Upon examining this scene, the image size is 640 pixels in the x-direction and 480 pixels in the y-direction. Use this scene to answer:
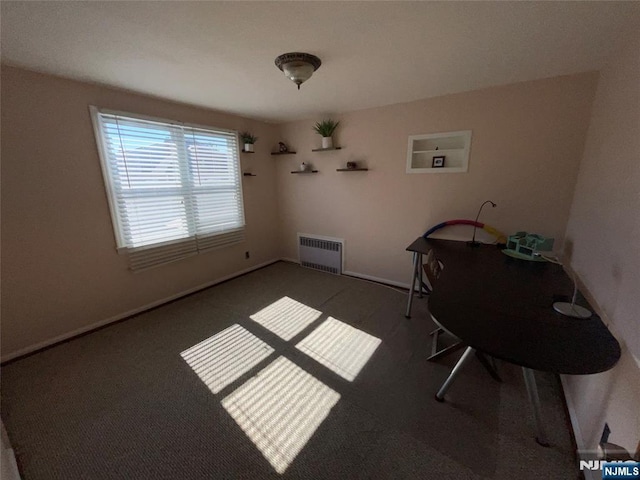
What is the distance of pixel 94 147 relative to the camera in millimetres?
2199

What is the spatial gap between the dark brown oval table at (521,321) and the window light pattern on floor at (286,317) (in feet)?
4.24

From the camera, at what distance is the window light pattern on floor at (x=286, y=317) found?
2343 mm

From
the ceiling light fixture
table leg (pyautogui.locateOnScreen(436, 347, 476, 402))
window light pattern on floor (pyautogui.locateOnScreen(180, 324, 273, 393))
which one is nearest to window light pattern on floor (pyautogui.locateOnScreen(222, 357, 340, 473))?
window light pattern on floor (pyautogui.locateOnScreen(180, 324, 273, 393))

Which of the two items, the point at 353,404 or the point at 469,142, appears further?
the point at 469,142

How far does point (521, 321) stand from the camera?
115cm

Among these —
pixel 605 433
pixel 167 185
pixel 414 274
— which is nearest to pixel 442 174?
pixel 414 274

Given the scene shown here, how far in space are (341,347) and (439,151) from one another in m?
2.31

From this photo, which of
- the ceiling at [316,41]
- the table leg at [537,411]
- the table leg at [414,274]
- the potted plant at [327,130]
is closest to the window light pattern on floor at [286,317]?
the table leg at [414,274]

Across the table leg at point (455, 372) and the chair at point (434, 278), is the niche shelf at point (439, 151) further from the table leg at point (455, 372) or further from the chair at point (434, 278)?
the table leg at point (455, 372)

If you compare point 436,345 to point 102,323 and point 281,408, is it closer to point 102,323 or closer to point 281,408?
point 281,408

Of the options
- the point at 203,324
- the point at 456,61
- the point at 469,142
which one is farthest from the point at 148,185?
the point at 469,142

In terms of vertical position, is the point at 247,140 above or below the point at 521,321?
above

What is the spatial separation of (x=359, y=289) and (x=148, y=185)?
2.69 metres

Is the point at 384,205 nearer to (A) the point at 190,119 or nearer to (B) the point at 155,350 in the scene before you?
(A) the point at 190,119
